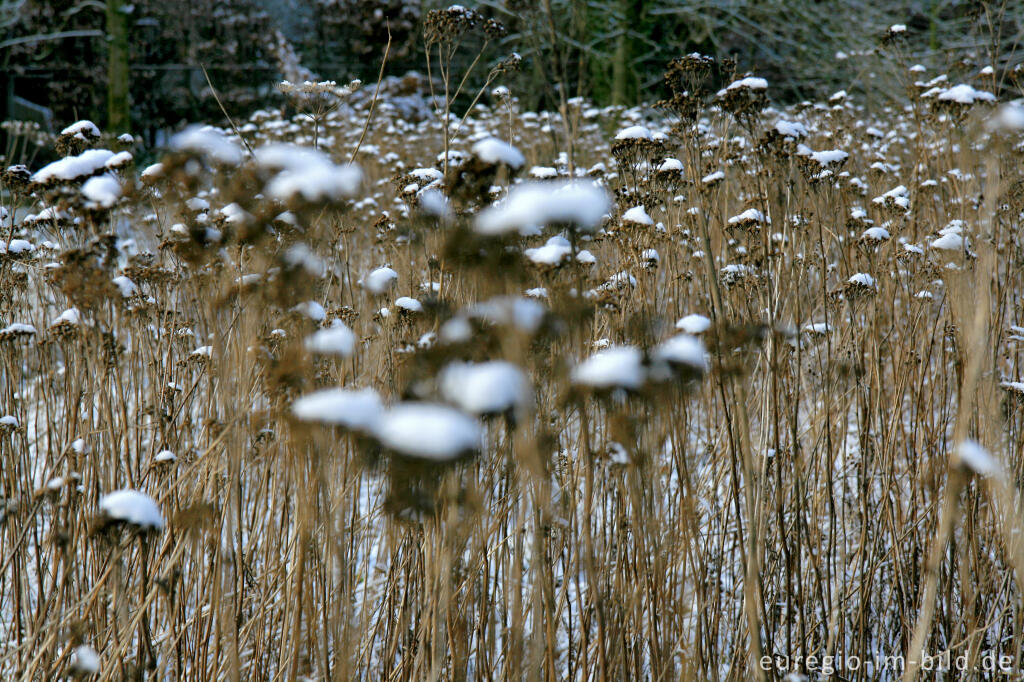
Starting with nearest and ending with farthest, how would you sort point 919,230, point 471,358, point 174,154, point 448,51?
1. point 471,358
2. point 174,154
3. point 448,51
4. point 919,230

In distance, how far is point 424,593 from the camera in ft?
5.41

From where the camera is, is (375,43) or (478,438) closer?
(478,438)

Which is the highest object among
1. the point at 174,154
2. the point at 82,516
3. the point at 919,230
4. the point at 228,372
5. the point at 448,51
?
the point at 448,51

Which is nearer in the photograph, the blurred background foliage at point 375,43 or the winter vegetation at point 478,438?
the winter vegetation at point 478,438

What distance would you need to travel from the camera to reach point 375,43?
43.3ft

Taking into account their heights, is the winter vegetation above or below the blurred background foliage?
below

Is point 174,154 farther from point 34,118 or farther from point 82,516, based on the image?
point 34,118

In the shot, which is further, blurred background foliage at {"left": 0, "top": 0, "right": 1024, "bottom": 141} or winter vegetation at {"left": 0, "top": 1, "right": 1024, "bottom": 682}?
blurred background foliage at {"left": 0, "top": 0, "right": 1024, "bottom": 141}

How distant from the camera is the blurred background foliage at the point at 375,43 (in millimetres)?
10438

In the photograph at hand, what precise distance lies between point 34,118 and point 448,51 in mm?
11750

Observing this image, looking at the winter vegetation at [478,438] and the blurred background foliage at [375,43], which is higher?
the blurred background foliage at [375,43]

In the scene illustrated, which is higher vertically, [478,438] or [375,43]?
[375,43]

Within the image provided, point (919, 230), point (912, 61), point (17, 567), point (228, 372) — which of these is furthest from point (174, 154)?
point (912, 61)

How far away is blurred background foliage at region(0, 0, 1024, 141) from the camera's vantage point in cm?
1044
